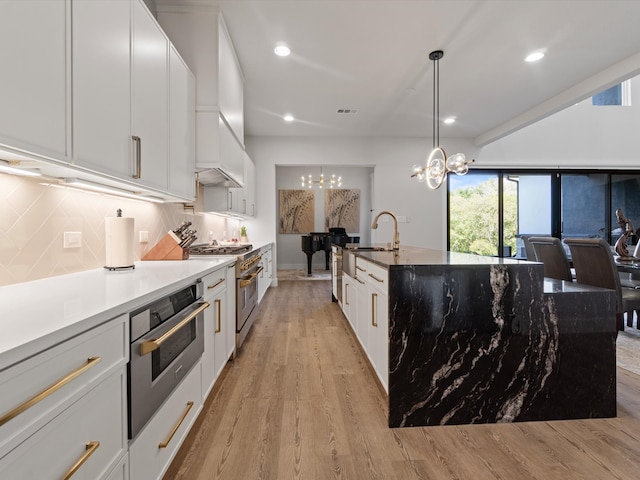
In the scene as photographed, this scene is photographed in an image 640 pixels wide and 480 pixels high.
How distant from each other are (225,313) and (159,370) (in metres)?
1.02

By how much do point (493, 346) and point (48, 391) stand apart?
1.88m

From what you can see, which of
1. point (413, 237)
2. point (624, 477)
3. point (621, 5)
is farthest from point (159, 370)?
point (413, 237)

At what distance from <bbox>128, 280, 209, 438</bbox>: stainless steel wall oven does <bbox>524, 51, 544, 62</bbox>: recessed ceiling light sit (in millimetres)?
4002

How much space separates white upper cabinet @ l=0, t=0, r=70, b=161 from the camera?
87 cm

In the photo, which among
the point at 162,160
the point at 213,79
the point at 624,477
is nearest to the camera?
the point at 624,477

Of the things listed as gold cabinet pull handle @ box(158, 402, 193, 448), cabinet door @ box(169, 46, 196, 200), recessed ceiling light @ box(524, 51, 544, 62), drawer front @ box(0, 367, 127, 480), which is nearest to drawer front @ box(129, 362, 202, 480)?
gold cabinet pull handle @ box(158, 402, 193, 448)

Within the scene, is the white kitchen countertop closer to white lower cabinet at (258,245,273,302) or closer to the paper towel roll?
the paper towel roll

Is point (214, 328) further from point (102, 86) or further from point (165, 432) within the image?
point (102, 86)

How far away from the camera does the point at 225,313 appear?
7.24ft

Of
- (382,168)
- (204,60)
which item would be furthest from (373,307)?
(382,168)

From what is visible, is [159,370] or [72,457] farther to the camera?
[159,370]

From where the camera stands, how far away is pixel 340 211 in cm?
843

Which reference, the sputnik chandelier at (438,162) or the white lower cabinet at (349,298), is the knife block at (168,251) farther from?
the sputnik chandelier at (438,162)

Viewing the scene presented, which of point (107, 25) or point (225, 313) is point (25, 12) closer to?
point (107, 25)
